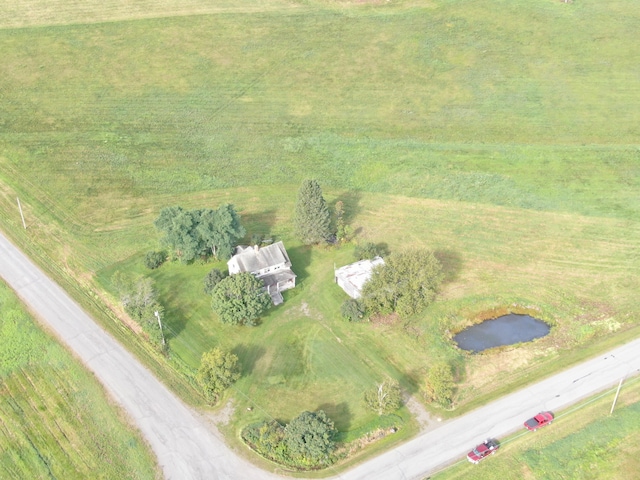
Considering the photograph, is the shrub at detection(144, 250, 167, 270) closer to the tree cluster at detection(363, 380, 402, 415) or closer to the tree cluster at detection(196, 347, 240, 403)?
the tree cluster at detection(196, 347, 240, 403)

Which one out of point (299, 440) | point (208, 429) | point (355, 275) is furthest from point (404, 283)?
point (208, 429)

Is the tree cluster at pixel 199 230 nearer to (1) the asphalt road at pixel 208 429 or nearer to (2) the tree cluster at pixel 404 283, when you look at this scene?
(1) the asphalt road at pixel 208 429

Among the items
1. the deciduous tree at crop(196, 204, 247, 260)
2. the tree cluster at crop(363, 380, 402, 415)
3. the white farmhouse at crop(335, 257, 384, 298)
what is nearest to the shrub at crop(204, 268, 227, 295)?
the deciduous tree at crop(196, 204, 247, 260)

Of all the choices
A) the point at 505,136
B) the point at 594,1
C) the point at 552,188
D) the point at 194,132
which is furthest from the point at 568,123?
the point at 194,132

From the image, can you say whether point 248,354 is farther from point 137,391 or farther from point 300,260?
point 300,260

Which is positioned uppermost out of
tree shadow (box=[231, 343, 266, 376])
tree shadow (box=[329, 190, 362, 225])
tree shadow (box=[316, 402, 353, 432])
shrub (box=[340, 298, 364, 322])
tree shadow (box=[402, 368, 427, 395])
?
shrub (box=[340, 298, 364, 322])

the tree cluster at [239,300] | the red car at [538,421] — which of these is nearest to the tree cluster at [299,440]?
the tree cluster at [239,300]
